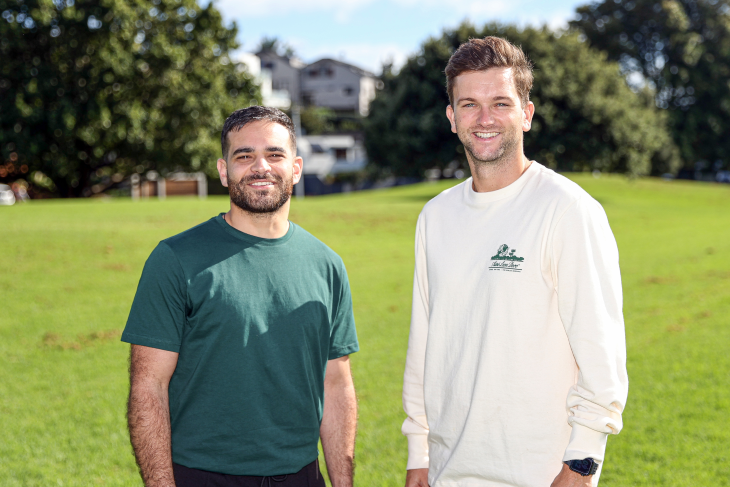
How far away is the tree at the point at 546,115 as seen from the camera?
3212 cm

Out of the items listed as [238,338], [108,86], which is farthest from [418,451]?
[108,86]

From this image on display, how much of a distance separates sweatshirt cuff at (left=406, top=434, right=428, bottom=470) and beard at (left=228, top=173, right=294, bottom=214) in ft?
4.00

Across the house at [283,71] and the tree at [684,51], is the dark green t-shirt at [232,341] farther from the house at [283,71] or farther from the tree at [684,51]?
the house at [283,71]

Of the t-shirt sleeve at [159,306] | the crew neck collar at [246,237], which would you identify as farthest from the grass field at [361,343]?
the t-shirt sleeve at [159,306]

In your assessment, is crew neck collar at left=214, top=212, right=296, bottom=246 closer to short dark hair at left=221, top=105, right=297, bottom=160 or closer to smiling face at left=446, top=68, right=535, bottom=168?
short dark hair at left=221, top=105, right=297, bottom=160

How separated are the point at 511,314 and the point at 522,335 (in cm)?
9

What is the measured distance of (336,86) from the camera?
281ft

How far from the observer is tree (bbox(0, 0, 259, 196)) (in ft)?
89.3

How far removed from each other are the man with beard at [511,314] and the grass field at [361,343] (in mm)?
3153

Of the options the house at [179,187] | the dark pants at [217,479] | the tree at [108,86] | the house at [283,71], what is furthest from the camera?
the house at [283,71]

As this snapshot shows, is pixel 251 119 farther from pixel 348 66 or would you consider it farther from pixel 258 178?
pixel 348 66

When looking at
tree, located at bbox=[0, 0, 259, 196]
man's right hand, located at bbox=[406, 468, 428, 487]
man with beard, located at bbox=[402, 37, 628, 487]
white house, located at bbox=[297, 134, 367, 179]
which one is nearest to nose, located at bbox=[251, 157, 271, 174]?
man with beard, located at bbox=[402, 37, 628, 487]

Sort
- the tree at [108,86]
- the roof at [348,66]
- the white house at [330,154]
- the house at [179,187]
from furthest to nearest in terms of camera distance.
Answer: the roof at [348,66], the white house at [330,154], the house at [179,187], the tree at [108,86]

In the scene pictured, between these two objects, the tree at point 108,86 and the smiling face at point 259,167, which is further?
the tree at point 108,86
